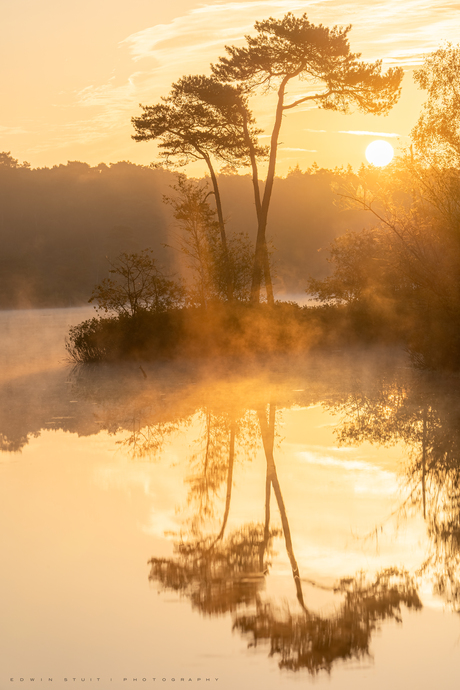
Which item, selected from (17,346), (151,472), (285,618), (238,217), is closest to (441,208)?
(151,472)

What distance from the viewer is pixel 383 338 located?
24609 mm

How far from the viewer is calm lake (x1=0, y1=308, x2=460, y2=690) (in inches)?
187

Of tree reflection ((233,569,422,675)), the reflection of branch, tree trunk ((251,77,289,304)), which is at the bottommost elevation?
tree reflection ((233,569,422,675))

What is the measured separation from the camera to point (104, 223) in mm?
Answer: 110062

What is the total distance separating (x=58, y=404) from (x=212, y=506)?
7909mm

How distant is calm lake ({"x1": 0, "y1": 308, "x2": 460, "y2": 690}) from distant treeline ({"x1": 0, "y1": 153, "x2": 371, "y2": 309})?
278 feet

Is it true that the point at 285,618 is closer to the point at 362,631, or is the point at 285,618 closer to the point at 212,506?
the point at 362,631

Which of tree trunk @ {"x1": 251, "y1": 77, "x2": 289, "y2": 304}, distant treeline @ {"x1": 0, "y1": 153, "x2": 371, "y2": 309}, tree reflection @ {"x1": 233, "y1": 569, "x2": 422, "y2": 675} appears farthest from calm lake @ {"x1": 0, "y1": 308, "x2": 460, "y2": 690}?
distant treeline @ {"x1": 0, "y1": 153, "x2": 371, "y2": 309}

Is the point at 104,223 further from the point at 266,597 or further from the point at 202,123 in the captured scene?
the point at 266,597

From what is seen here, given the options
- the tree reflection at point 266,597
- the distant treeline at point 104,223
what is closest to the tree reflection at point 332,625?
the tree reflection at point 266,597

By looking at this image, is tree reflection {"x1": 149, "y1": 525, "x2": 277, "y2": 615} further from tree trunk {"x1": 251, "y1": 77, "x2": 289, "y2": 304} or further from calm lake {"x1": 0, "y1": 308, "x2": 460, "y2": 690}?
tree trunk {"x1": 251, "y1": 77, "x2": 289, "y2": 304}

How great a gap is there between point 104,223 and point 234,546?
106735mm

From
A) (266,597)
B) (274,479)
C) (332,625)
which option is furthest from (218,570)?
(274,479)

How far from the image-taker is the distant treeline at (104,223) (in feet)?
322
